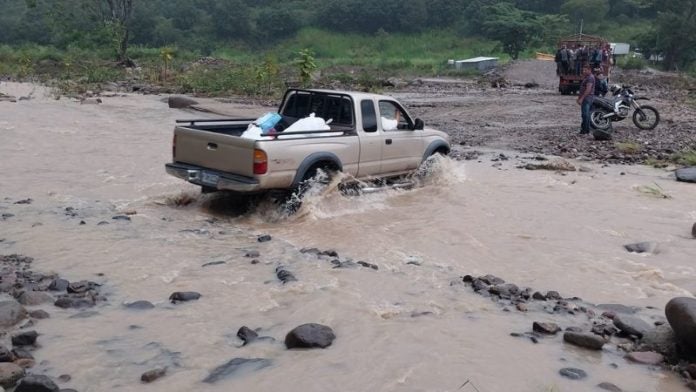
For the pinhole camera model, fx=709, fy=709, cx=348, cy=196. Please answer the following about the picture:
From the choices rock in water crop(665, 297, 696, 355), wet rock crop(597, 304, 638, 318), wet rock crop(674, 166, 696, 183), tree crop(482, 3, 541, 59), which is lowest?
wet rock crop(597, 304, 638, 318)

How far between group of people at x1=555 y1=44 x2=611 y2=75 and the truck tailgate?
70.3ft

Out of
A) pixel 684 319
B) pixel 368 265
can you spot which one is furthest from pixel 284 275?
pixel 684 319

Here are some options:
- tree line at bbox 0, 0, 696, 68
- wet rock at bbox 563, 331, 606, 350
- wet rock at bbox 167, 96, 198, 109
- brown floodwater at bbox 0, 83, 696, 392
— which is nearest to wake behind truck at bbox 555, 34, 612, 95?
wet rock at bbox 167, 96, 198, 109

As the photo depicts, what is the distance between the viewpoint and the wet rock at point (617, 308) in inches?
253

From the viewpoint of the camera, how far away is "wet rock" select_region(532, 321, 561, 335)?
5703 millimetres

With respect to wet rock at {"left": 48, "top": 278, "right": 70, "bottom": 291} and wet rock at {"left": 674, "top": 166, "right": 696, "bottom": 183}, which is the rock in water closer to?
wet rock at {"left": 48, "top": 278, "right": 70, "bottom": 291}

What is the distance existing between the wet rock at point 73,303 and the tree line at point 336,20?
45.5m

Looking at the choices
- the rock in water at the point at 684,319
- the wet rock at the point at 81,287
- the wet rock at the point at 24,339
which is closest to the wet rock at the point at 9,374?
the wet rock at the point at 24,339

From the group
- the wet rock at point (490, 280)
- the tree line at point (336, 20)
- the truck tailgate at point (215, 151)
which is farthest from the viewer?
the tree line at point (336, 20)

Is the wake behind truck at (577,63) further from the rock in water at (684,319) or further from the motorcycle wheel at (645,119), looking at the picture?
the rock in water at (684,319)

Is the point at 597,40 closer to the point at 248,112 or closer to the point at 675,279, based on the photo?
the point at 248,112

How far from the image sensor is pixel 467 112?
75.8ft

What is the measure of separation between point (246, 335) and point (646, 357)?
3.01 meters

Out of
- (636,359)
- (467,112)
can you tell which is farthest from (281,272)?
(467,112)
